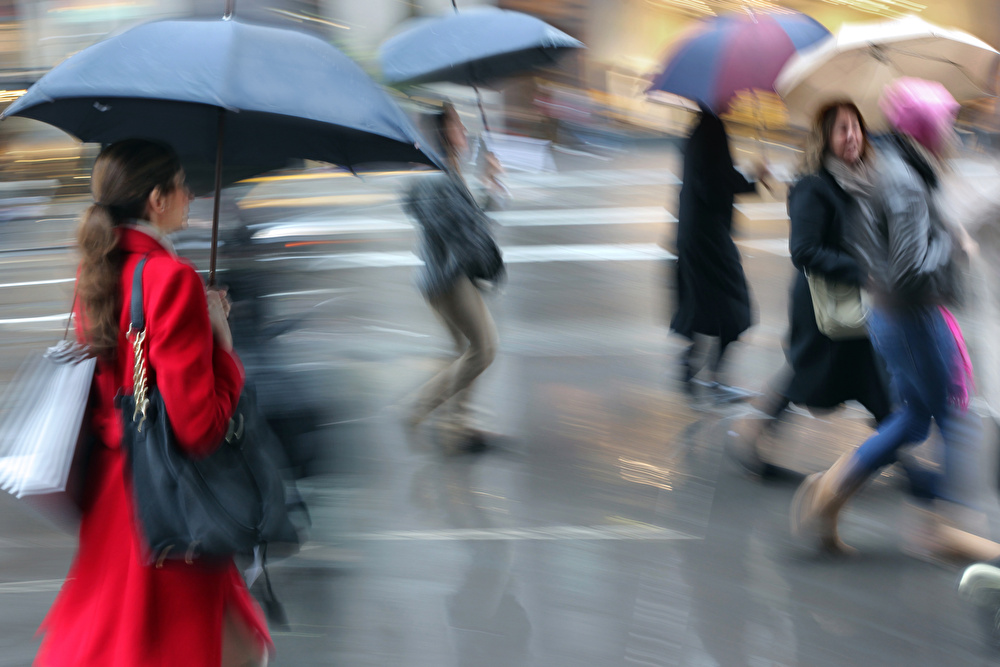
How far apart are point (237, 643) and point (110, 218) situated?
1120mm

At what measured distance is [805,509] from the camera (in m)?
4.04

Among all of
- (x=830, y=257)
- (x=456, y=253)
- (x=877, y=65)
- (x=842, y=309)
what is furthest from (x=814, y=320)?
(x=456, y=253)

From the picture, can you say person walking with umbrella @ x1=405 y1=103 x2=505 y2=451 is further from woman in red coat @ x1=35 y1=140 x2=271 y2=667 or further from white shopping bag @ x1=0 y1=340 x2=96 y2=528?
white shopping bag @ x1=0 y1=340 x2=96 y2=528

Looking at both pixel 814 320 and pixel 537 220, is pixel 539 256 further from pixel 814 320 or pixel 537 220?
pixel 814 320

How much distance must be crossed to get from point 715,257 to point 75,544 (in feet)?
11.9

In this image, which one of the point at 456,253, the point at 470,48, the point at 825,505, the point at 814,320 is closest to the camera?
the point at 825,505

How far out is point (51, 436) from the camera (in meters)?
2.23

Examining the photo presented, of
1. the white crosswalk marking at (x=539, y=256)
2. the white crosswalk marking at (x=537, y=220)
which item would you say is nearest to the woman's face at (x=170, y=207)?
the white crosswalk marking at (x=539, y=256)

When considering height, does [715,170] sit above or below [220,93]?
below

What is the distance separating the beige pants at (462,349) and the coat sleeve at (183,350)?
2.70 m

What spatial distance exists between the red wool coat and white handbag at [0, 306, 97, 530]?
0.19 feet

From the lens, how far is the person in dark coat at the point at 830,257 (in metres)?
3.97

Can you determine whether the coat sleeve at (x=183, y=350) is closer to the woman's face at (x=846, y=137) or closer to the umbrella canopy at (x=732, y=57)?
the woman's face at (x=846, y=137)

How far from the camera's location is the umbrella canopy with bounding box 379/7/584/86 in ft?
16.2
